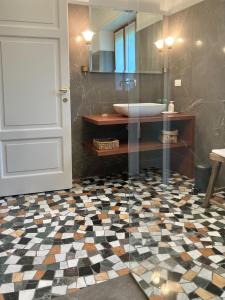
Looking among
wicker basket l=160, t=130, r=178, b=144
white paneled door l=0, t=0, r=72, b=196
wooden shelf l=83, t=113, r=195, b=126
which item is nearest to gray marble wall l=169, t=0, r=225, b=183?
wooden shelf l=83, t=113, r=195, b=126

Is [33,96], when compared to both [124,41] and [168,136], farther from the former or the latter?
[168,136]

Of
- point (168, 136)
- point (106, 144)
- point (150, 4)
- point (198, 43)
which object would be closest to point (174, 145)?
point (168, 136)

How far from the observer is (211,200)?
264 centimetres

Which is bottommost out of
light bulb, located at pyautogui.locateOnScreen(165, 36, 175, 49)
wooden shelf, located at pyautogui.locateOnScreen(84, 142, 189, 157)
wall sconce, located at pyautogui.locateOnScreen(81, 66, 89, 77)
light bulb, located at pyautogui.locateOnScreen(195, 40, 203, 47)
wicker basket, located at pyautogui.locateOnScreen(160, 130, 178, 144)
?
wooden shelf, located at pyautogui.locateOnScreen(84, 142, 189, 157)

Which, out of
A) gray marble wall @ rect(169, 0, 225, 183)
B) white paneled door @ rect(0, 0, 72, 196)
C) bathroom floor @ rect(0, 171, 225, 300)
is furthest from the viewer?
gray marble wall @ rect(169, 0, 225, 183)

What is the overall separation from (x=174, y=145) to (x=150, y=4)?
1530 millimetres

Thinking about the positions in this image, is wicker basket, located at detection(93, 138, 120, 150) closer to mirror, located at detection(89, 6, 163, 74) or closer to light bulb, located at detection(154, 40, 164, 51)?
mirror, located at detection(89, 6, 163, 74)

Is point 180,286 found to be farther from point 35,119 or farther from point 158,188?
point 35,119

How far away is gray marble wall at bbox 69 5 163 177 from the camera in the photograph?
3203mm

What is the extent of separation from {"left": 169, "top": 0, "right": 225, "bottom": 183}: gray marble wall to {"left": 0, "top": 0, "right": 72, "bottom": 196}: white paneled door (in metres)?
1.22

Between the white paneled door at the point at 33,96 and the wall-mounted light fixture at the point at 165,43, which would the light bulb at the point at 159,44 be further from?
the white paneled door at the point at 33,96

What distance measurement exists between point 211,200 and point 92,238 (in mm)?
Answer: 1201

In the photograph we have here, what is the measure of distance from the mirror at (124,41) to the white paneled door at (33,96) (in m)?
0.51

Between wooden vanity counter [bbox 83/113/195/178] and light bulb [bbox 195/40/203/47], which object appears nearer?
light bulb [bbox 195/40/203/47]
